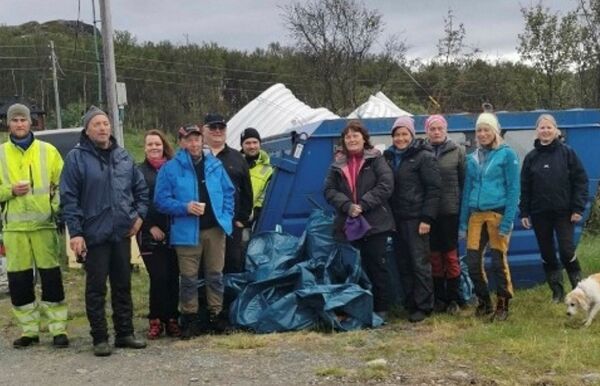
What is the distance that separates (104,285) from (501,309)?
3.46 metres

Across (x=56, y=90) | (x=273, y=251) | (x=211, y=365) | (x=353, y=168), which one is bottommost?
(x=211, y=365)

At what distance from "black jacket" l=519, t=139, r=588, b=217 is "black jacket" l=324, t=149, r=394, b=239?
1.48m

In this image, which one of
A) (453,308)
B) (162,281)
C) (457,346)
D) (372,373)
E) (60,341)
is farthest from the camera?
(453,308)

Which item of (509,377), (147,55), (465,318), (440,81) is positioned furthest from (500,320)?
(147,55)

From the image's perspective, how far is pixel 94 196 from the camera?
5695mm

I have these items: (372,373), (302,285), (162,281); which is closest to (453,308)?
(302,285)

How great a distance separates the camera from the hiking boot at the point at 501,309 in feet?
20.8

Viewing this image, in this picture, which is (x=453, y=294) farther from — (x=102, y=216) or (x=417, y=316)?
(x=102, y=216)

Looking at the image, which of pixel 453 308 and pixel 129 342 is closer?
pixel 129 342

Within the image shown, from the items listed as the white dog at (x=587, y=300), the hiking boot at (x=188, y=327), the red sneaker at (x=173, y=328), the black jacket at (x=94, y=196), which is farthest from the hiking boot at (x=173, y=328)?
the white dog at (x=587, y=300)

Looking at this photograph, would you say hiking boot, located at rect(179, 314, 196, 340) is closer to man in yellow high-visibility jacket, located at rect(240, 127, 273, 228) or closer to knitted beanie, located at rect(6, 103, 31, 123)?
man in yellow high-visibility jacket, located at rect(240, 127, 273, 228)

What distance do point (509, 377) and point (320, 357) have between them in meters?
1.40

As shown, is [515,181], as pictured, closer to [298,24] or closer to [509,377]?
[509,377]

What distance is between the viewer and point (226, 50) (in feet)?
128
